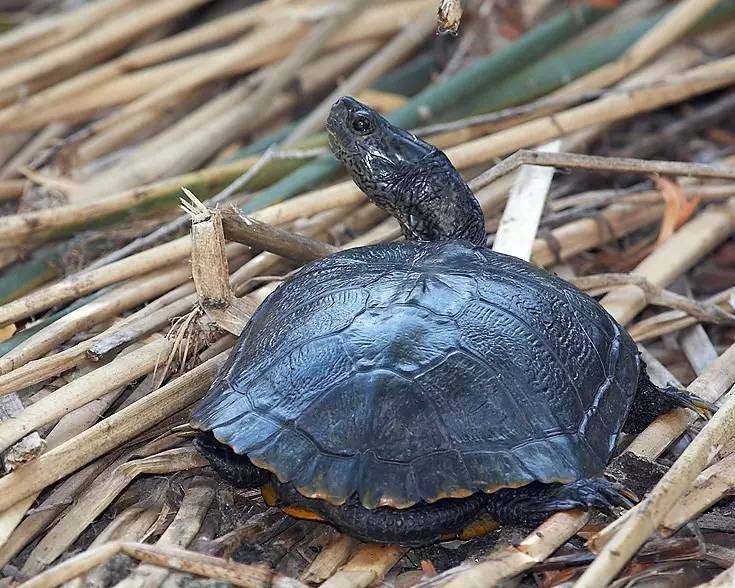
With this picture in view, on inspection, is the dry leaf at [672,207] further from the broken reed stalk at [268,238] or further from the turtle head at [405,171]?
the broken reed stalk at [268,238]

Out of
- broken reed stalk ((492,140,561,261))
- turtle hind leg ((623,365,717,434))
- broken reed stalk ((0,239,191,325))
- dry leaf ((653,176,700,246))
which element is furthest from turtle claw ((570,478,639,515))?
dry leaf ((653,176,700,246))

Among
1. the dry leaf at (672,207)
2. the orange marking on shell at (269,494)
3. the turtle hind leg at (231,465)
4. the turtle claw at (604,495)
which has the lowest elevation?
the turtle claw at (604,495)

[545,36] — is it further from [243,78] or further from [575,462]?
[575,462]

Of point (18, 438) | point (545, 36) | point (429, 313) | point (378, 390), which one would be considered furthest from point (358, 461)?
point (545, 36)

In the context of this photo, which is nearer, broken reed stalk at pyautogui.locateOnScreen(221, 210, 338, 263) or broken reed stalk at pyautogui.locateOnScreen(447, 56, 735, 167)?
broken reed stalk at pyautogui.locateOnScreen(221, 210, 338, 263)

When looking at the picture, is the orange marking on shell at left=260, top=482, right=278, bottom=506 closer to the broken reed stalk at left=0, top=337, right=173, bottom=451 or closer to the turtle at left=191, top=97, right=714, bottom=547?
the turtle at left=191, top=97, right=714, bottom=547

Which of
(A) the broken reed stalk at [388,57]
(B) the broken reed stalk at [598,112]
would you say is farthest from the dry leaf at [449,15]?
(A) the broken reed stalk at [388,57]

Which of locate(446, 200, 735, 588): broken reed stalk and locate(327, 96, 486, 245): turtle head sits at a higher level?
locate(327, 96, 486, 245): turtle head

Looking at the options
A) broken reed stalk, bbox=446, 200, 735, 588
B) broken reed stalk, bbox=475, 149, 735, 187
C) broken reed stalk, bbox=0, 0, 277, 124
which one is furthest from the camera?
broken reed stalk, bbox=0, 0, 277, 124

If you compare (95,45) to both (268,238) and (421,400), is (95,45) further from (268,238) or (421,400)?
(421,400)
